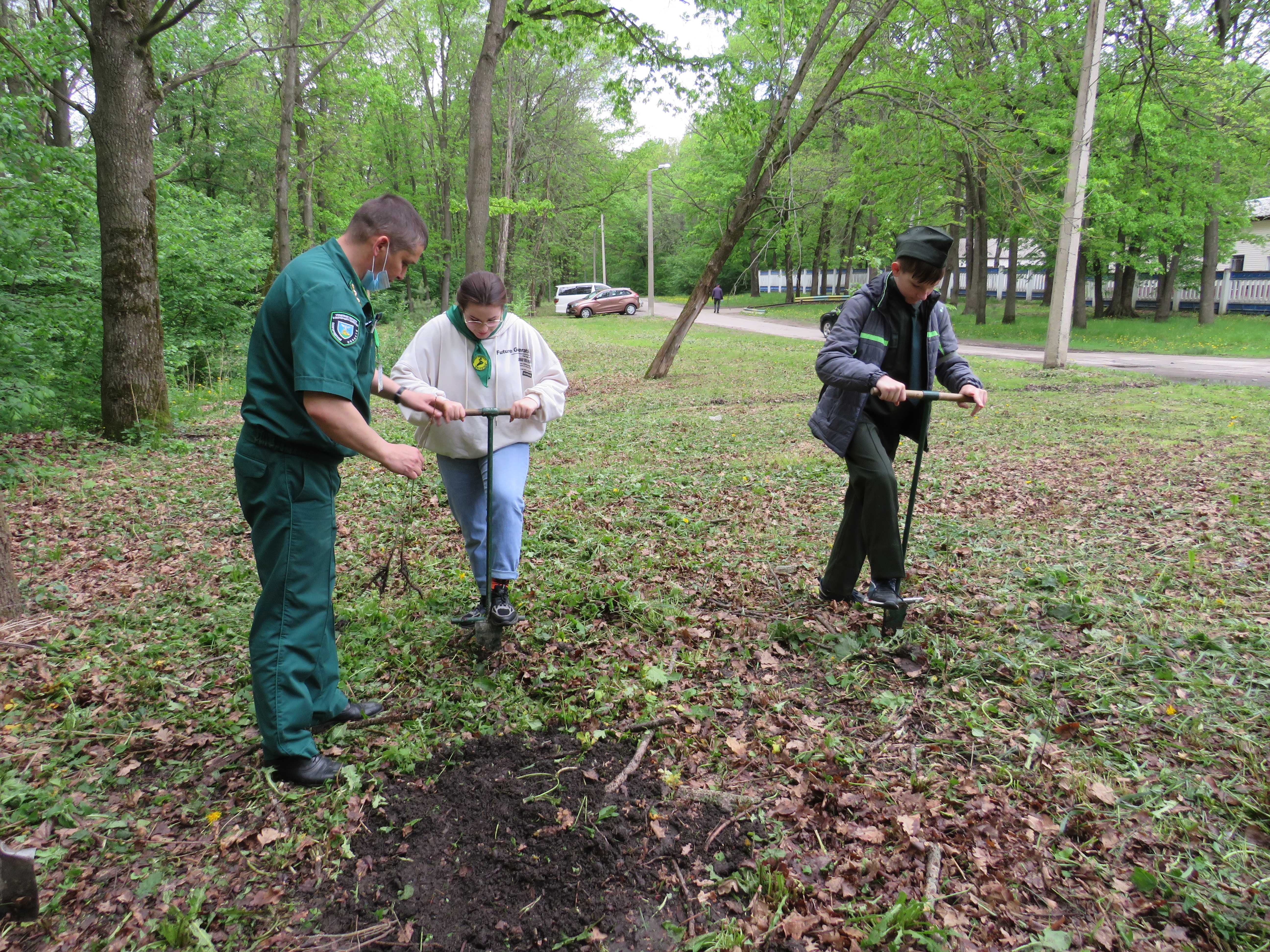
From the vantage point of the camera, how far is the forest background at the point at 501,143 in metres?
8.57

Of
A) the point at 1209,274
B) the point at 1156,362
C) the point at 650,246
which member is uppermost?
the point at 650,246

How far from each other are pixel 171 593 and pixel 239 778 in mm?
2211

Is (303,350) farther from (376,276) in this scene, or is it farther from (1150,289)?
(1150,289)

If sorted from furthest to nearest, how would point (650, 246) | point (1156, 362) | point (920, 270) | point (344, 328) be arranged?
point (650, 246)
point (1156, 362)
point (920, 270)
point (344, 328)

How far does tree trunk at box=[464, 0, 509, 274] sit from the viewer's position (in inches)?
382

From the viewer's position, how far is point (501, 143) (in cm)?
3069

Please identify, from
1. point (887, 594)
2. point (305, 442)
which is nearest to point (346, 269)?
point (305, 442)

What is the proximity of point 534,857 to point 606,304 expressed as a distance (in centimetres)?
3672

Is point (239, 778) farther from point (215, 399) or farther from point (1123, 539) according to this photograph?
point (215, 399)

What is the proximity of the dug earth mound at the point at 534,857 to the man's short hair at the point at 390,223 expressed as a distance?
85.8 inches

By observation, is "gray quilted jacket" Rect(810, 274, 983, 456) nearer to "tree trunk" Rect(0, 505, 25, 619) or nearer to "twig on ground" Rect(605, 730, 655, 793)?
"twig on ground" Rect(605, 730, 655, 793)

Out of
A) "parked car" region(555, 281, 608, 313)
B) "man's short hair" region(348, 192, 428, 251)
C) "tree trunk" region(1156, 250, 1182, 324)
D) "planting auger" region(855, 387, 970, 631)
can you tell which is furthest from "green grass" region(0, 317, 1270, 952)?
"parked car" region(555, 281, 608, 313)

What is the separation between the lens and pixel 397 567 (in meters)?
5.41

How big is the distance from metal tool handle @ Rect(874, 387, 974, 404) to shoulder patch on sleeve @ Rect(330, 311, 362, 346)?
816 mm
